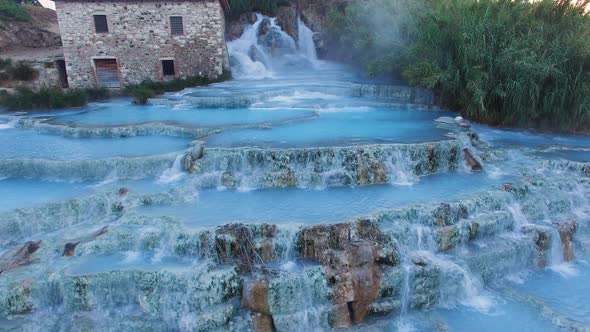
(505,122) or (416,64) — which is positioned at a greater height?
(416,64)

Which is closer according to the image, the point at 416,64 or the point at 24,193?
the point at 24,193

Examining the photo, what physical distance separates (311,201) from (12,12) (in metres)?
19.1

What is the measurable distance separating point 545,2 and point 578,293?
8.31 m

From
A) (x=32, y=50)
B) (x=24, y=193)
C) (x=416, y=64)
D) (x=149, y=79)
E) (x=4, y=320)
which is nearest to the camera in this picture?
(x=4, y=320)

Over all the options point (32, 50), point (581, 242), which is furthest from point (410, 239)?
point (32, 50)

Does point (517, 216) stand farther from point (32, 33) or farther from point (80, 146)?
point (32, 33)

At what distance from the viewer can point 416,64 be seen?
12.4 metres

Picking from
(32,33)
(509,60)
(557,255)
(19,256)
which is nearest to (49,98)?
(32,33)

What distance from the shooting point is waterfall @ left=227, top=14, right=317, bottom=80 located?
19797 millimetres

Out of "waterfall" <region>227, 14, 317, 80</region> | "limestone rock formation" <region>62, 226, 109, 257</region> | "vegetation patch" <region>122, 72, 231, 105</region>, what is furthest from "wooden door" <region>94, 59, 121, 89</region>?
"limestone rock formation" <region>62, 226, 109, 257</region>

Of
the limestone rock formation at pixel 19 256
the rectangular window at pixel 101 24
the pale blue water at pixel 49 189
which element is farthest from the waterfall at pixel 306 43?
the limestone rock formation at pixel 19 256

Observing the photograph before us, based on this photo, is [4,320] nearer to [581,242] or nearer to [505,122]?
[581,242]

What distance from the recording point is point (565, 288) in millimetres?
6273

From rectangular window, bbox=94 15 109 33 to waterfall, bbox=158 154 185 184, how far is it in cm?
1022
